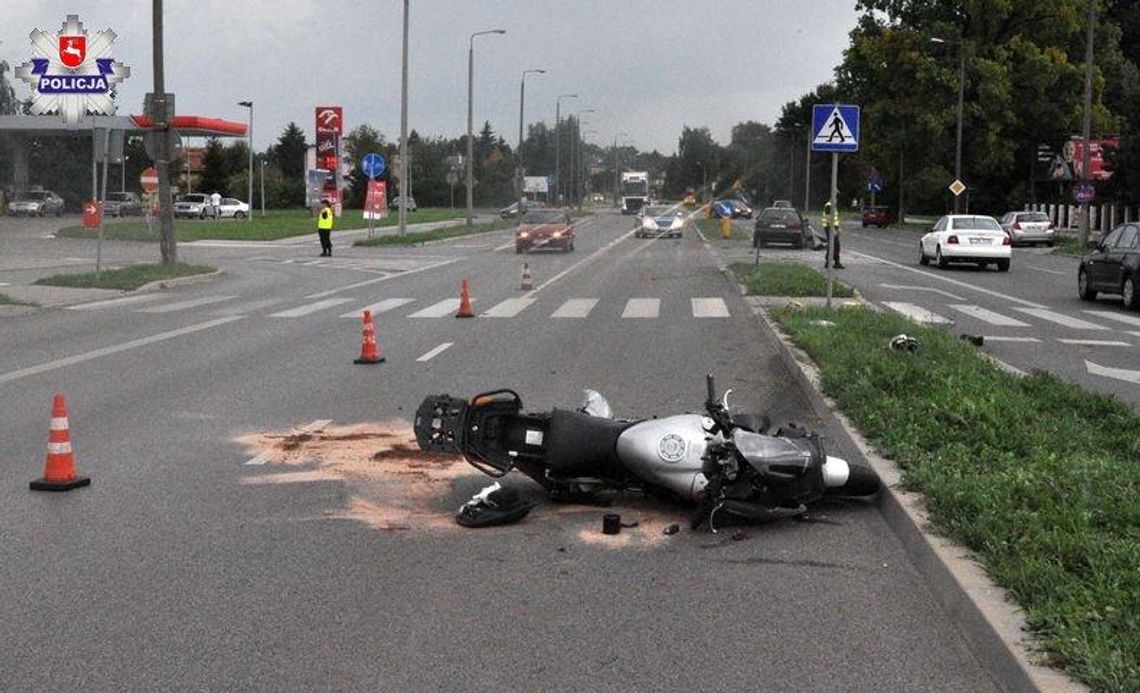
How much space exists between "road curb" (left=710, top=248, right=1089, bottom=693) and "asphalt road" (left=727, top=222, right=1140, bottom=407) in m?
4.22

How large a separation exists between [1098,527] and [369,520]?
12.4 ft

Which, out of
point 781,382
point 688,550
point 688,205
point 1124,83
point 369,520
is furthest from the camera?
point 688,205

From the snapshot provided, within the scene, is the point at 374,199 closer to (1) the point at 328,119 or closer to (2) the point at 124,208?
(1) the point at 328,119

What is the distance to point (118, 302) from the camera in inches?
963

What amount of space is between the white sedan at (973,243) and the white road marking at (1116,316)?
12.8m

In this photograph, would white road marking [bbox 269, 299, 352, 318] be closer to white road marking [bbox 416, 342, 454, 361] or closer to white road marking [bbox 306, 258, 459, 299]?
white road marking [bbox 306, 258, 459, 299]

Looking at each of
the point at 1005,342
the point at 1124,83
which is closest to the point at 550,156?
the point at 1124,83

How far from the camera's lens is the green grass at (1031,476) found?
5098mm

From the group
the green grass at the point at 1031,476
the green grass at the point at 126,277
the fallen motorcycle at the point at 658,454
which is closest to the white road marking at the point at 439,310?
the green grass at the point at 126,277

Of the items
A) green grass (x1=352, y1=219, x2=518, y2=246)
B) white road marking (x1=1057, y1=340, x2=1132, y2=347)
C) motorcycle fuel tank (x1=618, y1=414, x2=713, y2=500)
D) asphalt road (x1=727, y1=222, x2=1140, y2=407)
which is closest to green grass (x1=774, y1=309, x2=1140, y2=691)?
motorcycle fuel tank (x1=618, y1=414, x2=713, y2=500)

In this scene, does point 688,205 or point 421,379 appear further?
point 688,205

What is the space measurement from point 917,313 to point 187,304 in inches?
485

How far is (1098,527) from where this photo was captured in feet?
21.0

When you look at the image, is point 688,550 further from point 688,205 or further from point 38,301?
point 688,205
